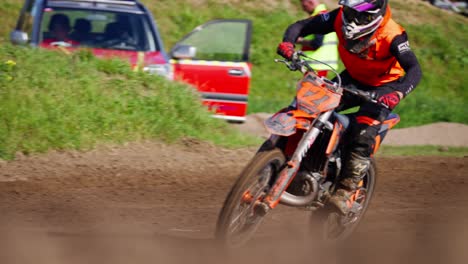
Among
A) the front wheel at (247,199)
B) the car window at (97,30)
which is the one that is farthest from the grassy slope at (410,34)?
the front wheel at (247,199)

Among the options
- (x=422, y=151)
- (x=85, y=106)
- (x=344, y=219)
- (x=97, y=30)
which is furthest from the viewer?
(x=422, y=151)

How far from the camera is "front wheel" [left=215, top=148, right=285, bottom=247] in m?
5.30

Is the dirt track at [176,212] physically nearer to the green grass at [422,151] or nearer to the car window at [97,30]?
the green grass at [422,151]

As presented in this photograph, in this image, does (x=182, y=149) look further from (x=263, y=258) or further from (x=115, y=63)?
(x=263, y=258)

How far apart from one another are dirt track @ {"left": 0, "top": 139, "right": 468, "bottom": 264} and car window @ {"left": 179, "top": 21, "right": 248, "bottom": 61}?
2.71m

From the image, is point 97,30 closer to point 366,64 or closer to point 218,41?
point 218,41

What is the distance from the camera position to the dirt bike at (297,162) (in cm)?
540

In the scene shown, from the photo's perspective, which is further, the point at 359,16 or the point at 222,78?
the point at 222,78

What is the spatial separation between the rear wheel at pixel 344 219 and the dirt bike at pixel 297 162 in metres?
0.25

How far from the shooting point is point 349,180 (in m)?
6.23

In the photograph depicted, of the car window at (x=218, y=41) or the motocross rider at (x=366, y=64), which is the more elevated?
the motocross rider at (x=366, y=64)

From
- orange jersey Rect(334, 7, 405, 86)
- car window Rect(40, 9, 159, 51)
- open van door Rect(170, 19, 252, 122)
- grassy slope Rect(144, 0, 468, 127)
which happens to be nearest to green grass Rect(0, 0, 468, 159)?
car window Rect(40, 9, 159, 51)

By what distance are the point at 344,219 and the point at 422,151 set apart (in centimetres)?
604

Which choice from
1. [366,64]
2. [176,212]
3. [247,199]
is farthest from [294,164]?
[176,212]
